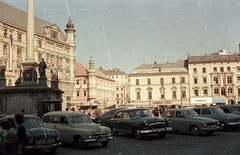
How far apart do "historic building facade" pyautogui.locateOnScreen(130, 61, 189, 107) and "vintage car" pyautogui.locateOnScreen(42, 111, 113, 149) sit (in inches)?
2302

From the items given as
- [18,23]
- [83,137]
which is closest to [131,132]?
[83,137]

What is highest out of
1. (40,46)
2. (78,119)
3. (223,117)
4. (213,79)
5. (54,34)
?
(54,34)

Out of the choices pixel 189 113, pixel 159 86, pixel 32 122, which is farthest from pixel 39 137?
pixel 159 86

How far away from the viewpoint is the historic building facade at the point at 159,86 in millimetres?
73000

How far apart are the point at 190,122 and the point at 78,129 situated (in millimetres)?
7580

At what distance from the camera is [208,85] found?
71.8 m

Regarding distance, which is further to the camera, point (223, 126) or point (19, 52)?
point (19, 52)

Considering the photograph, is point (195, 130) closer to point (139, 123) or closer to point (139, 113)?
point (139, 113)

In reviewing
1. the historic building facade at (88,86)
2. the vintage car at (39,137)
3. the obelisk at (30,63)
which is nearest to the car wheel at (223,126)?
the vintage car at (39,137)

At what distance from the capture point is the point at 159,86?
73.8 m

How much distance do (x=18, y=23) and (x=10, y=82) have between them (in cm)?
1334

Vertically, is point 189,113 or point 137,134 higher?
point 189,113

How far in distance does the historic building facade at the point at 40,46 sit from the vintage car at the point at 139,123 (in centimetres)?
3099

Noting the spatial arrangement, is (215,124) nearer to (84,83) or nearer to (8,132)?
(8,132)
